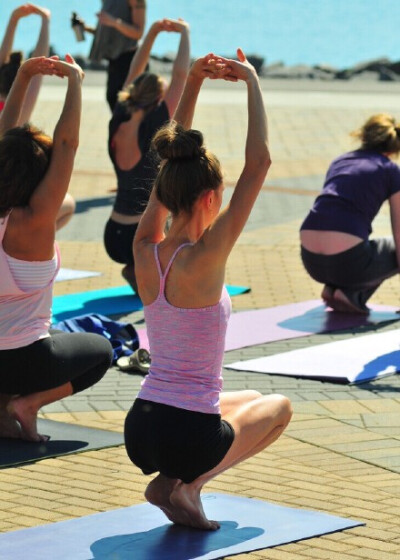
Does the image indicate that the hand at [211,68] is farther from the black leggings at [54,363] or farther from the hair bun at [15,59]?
the hair bun at [15,59]

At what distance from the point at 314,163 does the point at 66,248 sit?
5564 millimetres

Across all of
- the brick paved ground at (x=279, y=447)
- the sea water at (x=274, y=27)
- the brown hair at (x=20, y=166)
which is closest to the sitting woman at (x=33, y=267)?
the brown hair at (x=20, y=166)

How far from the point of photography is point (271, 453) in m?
5.44

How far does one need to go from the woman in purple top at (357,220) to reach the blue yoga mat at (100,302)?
0.95 metres

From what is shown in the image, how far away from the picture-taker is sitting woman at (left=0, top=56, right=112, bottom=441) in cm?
520

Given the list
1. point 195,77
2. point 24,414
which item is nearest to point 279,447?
point 24,414

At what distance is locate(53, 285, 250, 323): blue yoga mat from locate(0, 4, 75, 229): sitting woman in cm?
55

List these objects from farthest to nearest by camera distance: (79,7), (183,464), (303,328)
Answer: (79,7) < (303,328) < (183,464)

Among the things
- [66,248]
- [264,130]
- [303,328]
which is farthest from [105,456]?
[66,248]

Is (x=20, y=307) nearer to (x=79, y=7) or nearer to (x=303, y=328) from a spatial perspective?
(x=303, y=328)

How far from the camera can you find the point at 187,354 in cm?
430

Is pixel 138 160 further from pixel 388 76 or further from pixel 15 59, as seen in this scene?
pixel 388 76

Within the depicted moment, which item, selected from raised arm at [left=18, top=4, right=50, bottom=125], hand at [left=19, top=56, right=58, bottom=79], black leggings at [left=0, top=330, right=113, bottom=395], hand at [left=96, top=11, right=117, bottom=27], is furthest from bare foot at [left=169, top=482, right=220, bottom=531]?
hand at [left=96, top=11, right=117, bottom=27]

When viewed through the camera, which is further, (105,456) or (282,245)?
(282,245)
